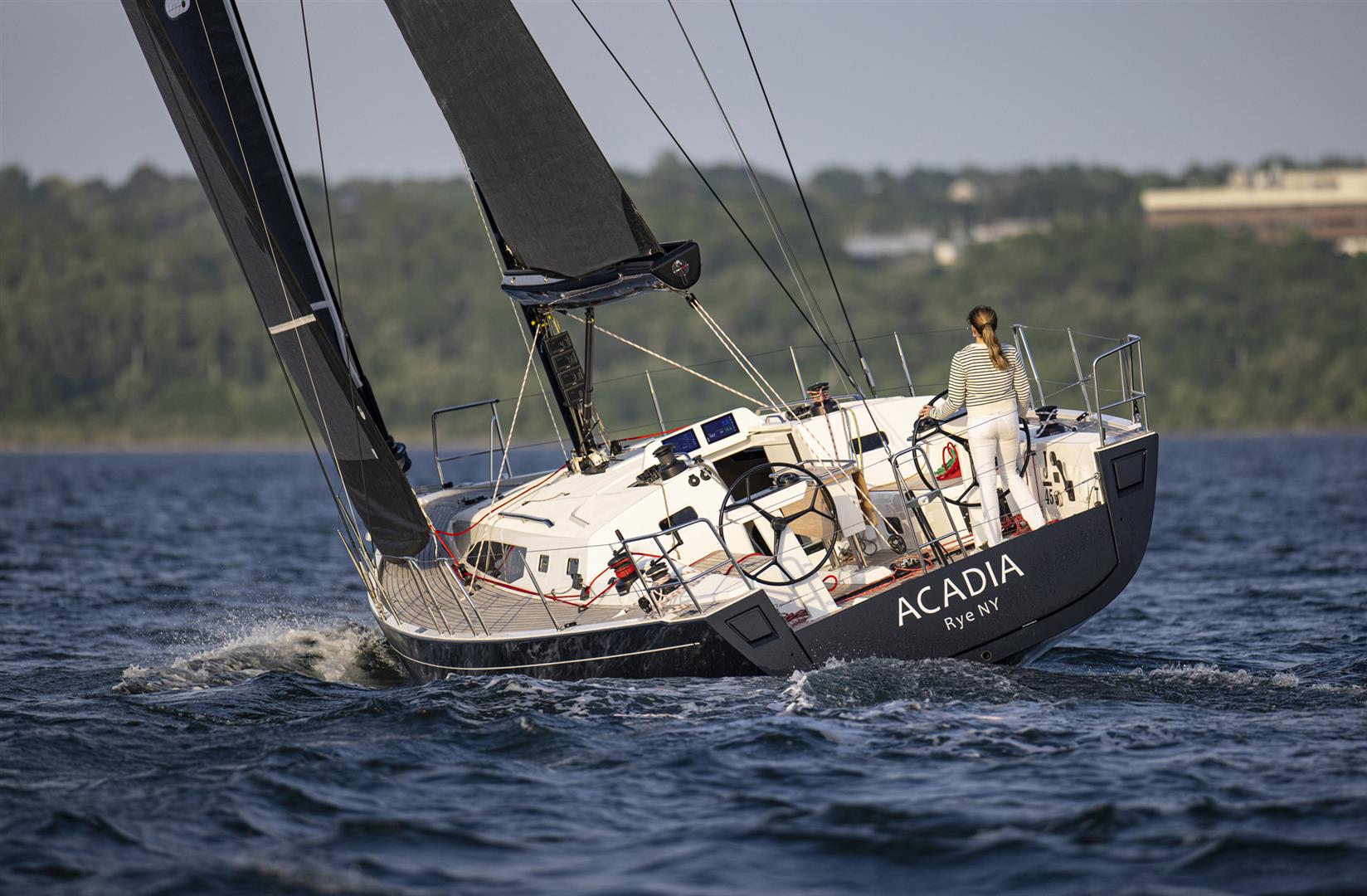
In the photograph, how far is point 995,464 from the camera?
360 inches

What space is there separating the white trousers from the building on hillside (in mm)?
65840

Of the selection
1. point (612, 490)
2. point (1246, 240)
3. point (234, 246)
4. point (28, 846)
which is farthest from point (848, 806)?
point (1246, 240)

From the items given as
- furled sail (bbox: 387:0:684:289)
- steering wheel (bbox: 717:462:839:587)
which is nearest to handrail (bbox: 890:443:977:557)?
steering wheel (bbox: 717:462:839:587)

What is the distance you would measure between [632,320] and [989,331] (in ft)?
238

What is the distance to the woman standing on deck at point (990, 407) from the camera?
891 cm

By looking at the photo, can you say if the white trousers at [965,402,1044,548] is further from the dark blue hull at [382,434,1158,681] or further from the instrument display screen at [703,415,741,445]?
the instrument display screen at [703,415,741,445]

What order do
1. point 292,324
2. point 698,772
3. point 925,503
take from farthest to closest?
1. point 292,324
2. point 925,503
3. point 698,772

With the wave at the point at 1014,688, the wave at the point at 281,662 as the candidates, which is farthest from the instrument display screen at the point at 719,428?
the wave at the point at 281,662

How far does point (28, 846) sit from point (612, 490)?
4.80 meters

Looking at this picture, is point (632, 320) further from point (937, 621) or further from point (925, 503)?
point (937, 621)

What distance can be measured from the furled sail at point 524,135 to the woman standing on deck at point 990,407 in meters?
2.40

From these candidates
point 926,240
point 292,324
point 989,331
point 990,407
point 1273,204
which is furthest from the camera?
point 926,240

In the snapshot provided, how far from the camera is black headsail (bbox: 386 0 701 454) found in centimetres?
1040

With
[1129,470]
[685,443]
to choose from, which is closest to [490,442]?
[685,443]
